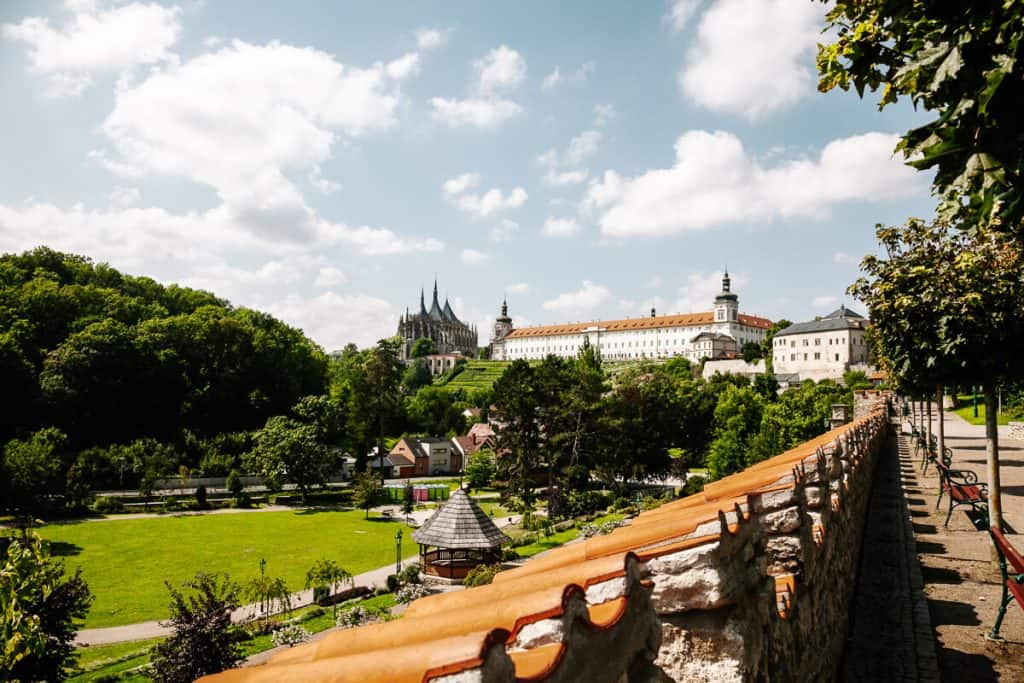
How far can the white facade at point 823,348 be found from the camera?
349 feet

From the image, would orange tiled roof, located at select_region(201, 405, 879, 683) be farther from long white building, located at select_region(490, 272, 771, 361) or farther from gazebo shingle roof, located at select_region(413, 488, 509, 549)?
long white building, located at select_region(490, 272, 771, 361)

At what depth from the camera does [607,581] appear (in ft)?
6.62

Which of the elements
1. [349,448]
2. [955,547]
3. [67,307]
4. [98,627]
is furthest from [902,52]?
[67,307]

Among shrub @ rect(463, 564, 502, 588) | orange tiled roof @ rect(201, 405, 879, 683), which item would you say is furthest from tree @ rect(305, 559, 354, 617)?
orange tiled roof @ rect(201, 405, 879, 683)

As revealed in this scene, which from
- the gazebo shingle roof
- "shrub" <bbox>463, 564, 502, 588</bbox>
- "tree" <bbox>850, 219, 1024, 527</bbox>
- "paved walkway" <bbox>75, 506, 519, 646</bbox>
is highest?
"tree" <bbox>850, 219, 1024, 527</bbox>

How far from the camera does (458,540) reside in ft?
89.8

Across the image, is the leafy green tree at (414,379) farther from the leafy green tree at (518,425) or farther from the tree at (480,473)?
the leafy green tree at (518,425)

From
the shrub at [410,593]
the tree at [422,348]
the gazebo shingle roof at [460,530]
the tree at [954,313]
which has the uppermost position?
the tree at [422,348]

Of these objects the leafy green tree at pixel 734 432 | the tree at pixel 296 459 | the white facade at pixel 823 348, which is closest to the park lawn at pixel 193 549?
the tree at pixel 296 459

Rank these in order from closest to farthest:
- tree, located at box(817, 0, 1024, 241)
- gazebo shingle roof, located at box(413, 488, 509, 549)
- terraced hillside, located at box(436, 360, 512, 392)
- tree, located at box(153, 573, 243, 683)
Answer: tree, located at box(817, 0, 1024, 241) → tree, located at box(153, 573, 243, 683) → gazebo shingle roof, located at box(413, 488, 509, 549) → terraced hillside, located at box(436, 360, 512, 392)

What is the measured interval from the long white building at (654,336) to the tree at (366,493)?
82.9 meters

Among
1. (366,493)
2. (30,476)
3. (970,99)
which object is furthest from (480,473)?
(970,99)

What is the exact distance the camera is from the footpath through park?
590 centimetres

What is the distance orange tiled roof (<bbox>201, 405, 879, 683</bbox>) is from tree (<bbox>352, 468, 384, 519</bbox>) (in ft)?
163
